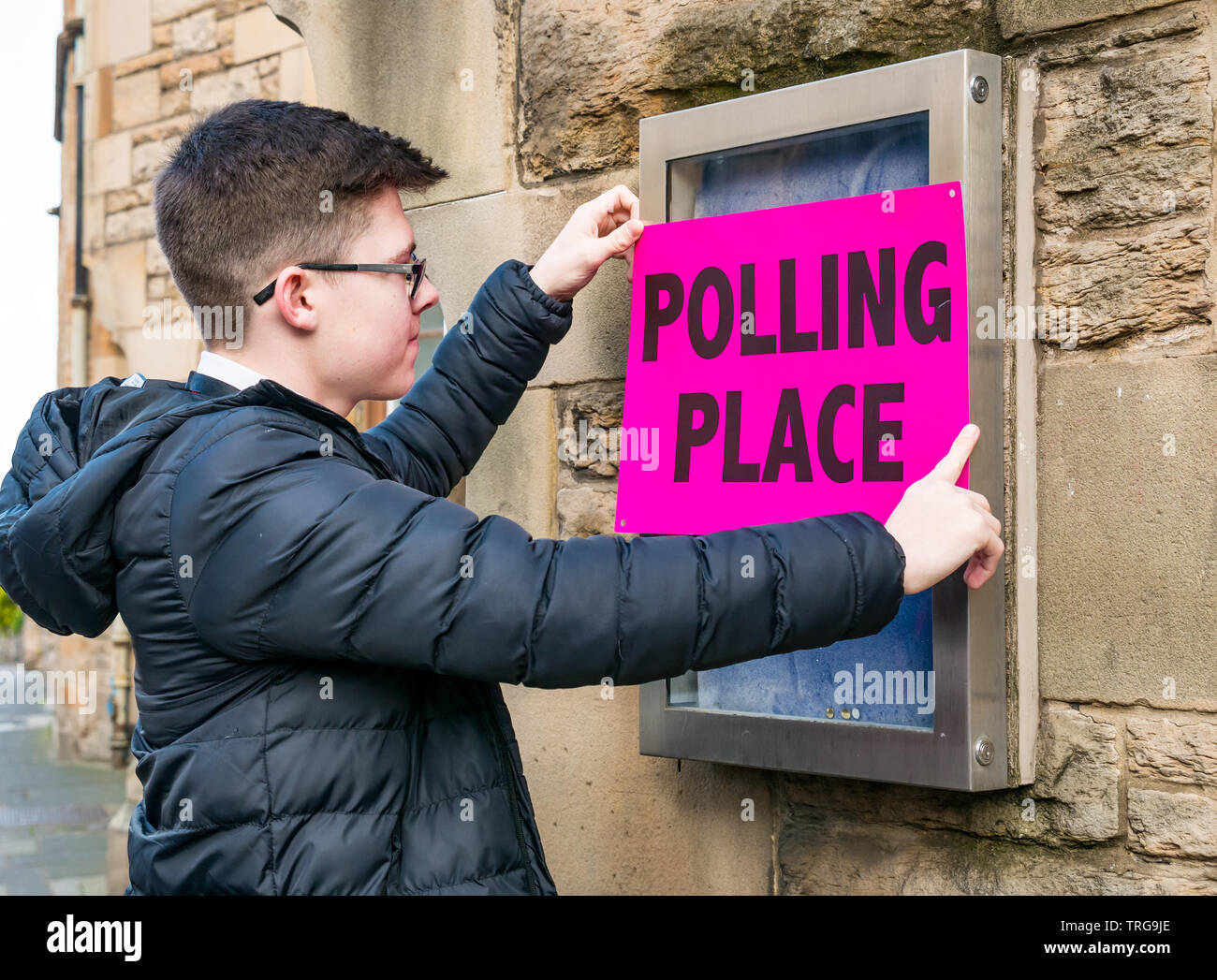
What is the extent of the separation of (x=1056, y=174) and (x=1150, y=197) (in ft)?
0.47

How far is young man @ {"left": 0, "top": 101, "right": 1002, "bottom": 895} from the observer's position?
1440 mm

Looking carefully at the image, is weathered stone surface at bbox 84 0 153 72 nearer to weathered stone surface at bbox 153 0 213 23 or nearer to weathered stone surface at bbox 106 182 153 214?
weathered stone surface at bbox 153 0 213 23

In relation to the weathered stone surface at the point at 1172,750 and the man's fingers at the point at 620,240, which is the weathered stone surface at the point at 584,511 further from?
the weathered stone surface at the point at 1172,750

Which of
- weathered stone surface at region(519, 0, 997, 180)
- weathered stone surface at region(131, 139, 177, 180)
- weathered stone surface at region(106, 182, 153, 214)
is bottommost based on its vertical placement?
weathered stone surface at region(519, 0, 997, 180)

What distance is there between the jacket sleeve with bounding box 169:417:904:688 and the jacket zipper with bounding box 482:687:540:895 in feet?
0.78

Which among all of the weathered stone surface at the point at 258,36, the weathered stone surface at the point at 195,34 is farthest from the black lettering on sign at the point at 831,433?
the weathered stone surface at the point at 195,34

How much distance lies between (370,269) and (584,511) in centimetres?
78

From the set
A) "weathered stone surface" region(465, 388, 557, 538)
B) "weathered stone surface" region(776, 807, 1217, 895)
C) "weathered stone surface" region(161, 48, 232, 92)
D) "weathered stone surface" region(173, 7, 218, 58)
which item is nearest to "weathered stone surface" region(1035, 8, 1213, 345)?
"weathered stone surface" region(776, 807, 1217, 895)

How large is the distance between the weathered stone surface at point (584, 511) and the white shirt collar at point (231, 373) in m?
0.81

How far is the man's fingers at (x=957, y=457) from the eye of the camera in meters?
1.63

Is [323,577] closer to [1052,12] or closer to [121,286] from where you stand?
[1052,12]
